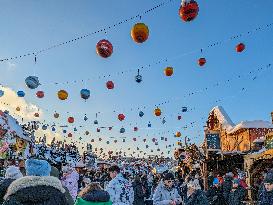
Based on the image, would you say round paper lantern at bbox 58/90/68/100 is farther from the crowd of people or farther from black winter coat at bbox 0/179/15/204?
black winter coat at bbox 0/179/15/204

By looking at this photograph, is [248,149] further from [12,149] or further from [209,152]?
[12,149]

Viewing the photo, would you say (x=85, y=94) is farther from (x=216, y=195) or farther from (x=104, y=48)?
(x=216, y=195)

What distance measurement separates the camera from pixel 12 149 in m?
23.9

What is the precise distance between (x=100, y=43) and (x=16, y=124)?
16.2 meters

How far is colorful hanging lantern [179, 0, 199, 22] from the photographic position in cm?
912

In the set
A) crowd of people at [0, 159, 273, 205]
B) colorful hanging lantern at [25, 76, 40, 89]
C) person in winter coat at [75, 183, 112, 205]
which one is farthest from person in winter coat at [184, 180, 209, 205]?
colorful hanging lantern at [25, 76, 40, 89]

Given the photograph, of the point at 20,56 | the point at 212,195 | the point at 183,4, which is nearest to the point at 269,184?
the point at 183,4

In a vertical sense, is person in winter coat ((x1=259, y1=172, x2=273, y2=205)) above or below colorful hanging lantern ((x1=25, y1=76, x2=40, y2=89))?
below

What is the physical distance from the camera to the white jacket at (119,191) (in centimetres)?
741

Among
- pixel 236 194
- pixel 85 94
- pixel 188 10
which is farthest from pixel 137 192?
pixel 188 10

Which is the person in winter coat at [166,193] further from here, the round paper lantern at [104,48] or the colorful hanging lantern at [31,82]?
the colorful hanging lantern at [31,82]

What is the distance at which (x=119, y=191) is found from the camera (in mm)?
7445

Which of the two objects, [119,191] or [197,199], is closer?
[197,199]

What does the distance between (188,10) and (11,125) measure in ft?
57.5
